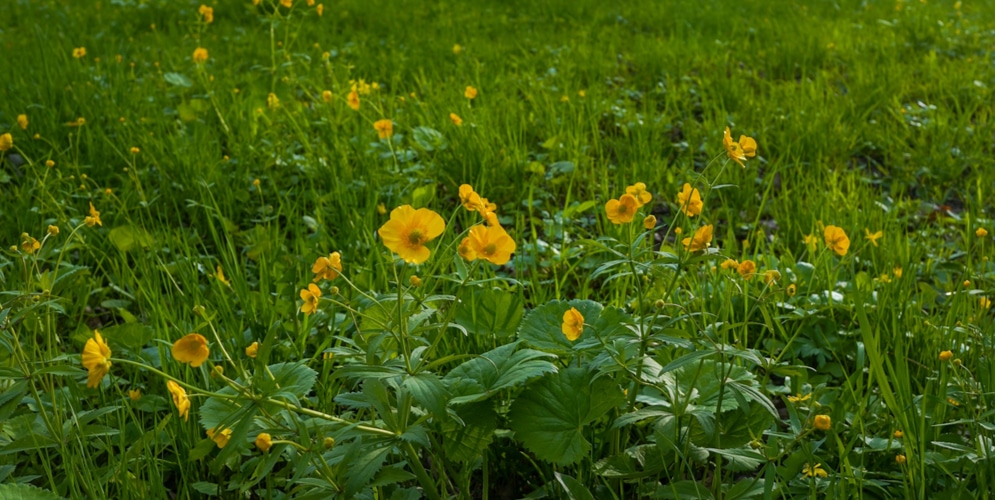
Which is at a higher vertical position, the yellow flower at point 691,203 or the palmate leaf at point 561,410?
the yellow flower at point 691,203

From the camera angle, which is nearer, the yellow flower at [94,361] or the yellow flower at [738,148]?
the yellow flower at [94,361]

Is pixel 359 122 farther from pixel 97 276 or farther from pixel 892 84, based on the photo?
pixel 892 84

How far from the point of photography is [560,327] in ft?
4.32

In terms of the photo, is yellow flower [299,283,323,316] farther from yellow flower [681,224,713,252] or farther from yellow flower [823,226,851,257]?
yellow flower [823,226,851,257]

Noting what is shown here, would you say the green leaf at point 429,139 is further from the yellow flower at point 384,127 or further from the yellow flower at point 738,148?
the yellow flower at point 738,148

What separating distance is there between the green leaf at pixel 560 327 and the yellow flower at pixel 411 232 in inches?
9.6

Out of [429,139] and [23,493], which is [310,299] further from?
[429,139]

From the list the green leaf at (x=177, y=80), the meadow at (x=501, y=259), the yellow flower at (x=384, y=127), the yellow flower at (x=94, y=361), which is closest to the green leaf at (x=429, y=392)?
the meadow at (x=501, y=259)

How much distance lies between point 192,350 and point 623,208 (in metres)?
0.61

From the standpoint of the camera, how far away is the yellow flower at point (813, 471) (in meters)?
1.19

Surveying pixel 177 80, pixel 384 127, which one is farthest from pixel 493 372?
pixel 177 80

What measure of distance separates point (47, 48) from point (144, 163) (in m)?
1.49

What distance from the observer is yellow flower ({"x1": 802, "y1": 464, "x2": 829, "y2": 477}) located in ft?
3.92

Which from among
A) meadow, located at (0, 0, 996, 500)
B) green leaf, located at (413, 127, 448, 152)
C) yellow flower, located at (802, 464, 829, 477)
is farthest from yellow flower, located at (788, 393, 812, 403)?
green leaf, located at (413, 127, 448, 152)
